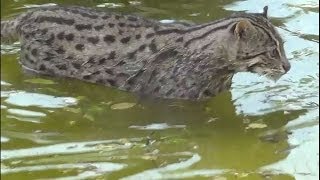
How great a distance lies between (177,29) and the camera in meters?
8.97

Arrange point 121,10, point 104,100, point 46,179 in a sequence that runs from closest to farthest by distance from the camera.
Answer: point 46,179 < point 104,100 < point 121,10

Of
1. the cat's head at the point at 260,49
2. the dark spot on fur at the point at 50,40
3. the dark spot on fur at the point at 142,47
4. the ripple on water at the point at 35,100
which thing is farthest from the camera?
the dark spot on fur at the point at 50,40

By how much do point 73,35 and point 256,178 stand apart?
2761 mm

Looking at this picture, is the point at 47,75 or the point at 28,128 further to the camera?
the point at 47,75

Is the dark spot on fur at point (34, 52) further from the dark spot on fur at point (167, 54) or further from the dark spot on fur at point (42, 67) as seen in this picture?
the dark spot on fur at point (167, 54)

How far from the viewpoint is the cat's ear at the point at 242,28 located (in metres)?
8.52

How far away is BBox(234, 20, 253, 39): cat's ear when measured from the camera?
8523 millimetres

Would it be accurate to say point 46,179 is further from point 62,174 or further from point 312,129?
point 312,129

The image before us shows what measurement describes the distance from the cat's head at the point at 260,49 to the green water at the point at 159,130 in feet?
1.05

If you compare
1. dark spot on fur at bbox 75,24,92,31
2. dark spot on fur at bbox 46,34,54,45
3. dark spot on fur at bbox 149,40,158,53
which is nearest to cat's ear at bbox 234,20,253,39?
dark spot on fur at bbox 149,40,158,53

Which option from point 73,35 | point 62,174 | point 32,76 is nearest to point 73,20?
point 73,35

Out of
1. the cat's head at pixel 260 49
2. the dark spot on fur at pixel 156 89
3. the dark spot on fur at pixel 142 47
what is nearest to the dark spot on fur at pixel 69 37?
the dark spot on fur at pixel 142 47

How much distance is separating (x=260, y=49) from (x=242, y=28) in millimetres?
291

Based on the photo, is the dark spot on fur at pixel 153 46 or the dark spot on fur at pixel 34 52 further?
the dark spot on fur at pixel 34 52
